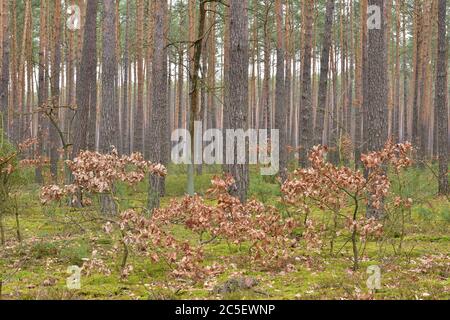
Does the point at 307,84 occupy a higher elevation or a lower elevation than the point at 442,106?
higher

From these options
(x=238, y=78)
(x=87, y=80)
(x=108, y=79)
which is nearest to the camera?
(x=238, y=78)

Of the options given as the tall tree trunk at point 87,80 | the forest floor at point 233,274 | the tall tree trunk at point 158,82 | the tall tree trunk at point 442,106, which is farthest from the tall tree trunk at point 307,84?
the forest floor at point 233,274

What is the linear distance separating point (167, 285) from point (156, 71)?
8.69 meters

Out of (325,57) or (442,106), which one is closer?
(442,106)

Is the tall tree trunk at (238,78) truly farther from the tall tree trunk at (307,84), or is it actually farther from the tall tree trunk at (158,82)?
the tall tree trunk at (307,84)

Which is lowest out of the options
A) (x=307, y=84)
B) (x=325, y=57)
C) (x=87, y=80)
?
(x=87, y=80)

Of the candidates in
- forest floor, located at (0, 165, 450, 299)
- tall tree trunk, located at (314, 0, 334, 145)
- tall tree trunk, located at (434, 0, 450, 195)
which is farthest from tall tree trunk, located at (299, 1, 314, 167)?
forest floor, located at (0, 165, 450, 299)

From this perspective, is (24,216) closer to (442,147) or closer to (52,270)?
(52,270)

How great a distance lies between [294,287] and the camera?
6.05 meters

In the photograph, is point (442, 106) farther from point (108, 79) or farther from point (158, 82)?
point (108, 79)

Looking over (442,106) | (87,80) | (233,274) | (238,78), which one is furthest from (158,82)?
(233,274)

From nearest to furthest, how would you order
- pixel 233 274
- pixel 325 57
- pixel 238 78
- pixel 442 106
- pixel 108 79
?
pixel 233 274 < pixel 238 78 < pixel 108 79 < pixel 442 106 < pixel 325 57

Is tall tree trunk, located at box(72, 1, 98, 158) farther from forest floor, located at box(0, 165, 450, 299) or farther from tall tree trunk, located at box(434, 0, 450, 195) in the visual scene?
tall tree trunk, located at box(434, 0, 450, 195)
